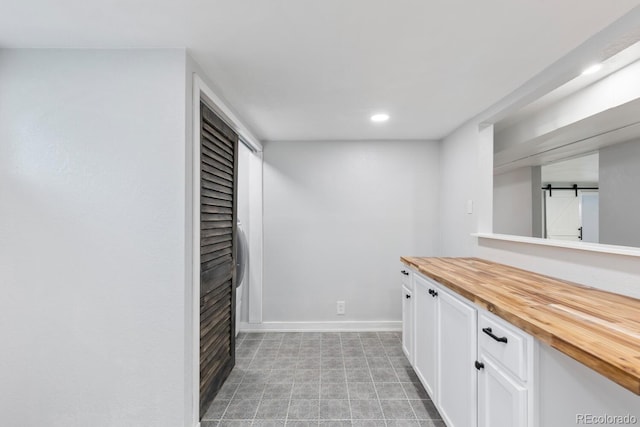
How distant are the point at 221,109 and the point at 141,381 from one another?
169cm

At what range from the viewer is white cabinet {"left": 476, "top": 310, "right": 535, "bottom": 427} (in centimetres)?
97

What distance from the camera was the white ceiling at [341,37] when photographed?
1171 millimetres


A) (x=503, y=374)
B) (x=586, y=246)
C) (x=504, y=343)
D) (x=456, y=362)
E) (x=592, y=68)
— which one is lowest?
(x=456, y=362)

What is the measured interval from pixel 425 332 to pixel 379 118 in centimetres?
177

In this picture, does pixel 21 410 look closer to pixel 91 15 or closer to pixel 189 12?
pixel 91 15

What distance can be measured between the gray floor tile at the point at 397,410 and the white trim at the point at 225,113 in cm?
225

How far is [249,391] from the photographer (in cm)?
209

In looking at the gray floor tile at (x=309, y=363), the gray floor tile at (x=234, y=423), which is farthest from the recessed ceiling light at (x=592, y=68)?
the gray floor tile at (x=234, y=423)

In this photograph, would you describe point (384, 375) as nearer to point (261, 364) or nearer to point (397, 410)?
point (397, 410)

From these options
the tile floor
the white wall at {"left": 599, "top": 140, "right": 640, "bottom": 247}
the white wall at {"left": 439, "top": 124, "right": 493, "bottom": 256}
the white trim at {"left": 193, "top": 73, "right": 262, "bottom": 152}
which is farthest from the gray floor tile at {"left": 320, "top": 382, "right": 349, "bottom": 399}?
the white wall at {"left": 599, "top": 140, "right": 640, "bottom": 247}

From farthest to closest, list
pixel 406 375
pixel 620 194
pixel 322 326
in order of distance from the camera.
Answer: pixel 322 326, pixel 620 194, pixel 406 375

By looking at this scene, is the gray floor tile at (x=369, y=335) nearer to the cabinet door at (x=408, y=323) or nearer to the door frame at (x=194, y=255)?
the cabinet door at (x=408, y=323)

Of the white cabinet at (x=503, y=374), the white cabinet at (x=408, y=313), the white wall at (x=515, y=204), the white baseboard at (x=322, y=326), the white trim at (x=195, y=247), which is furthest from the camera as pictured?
the white wall at (x=515, y=204)

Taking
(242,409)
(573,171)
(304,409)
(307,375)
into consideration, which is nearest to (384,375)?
(307,375)
